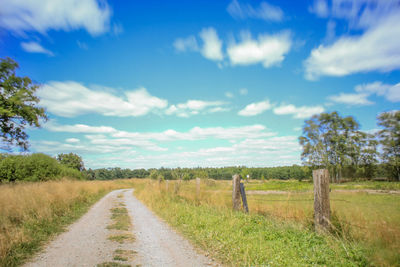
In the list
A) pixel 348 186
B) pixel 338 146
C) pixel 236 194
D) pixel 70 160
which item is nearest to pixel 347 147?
pixel 338 146

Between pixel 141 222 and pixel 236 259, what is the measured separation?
5266 mm

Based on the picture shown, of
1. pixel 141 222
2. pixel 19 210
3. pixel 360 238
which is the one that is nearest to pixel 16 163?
pixel 19 210

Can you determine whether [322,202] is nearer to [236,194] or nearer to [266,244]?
[266,244]

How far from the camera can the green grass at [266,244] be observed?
4008mm

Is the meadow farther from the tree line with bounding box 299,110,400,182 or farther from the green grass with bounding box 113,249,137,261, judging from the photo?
the tree line with bounding box 299,110,400,182

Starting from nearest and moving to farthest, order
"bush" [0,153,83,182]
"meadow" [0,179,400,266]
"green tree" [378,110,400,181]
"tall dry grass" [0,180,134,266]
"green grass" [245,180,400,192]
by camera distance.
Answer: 1. "meadow" [0,179,400,266]
2. "tall dry grass" [0,180,134,266]
3. "green grass" [245,180,400,192]
4. "bush" [0,153,83,182]
5. "green tree" [378,110,400,181]

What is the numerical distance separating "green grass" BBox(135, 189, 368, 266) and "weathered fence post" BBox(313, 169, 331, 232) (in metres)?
0.28

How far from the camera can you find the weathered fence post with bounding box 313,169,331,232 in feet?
16.4

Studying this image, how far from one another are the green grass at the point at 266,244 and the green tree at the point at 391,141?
40.4 m

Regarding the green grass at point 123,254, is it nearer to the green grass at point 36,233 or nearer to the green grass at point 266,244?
the green grass at point 266,244

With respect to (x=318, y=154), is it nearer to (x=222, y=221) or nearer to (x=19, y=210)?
(x=222, y=221)

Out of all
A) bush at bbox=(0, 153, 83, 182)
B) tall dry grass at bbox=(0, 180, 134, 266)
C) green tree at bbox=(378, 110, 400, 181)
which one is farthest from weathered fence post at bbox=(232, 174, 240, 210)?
green tree at bbox=(378, 110, 400, 181)

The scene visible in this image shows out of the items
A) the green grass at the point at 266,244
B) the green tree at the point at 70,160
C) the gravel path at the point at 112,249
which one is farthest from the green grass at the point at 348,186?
the green tree at the point at 70,160

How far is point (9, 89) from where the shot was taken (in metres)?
19.6
